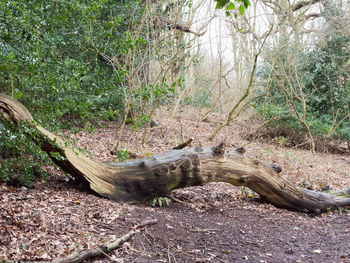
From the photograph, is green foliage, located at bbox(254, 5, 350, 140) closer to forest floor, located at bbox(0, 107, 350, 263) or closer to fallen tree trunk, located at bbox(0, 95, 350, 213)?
fallen tree trunk, located at bbox(0, 95, 350, 213)

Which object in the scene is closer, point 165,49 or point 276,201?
point 276,201

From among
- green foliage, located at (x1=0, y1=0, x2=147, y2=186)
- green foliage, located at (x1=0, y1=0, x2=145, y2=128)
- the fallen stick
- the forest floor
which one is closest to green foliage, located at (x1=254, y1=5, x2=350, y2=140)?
the forest floor

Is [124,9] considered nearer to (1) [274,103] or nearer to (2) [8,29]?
(2) [8,29]

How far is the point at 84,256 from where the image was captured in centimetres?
310

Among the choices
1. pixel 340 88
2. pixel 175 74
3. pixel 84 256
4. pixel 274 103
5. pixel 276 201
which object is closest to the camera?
pixel 84 256

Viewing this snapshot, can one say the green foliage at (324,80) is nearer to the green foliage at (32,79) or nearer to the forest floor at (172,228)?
the forest floor at (172,228)

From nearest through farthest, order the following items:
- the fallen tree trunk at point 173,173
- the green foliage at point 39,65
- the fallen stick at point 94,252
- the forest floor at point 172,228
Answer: the fallen stick at point 94,252 → the forest floor at point 172,228 → the green foliage at point 39,65 → the fallen tree trunk at point 173,173

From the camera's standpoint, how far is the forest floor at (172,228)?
3373 millimetres

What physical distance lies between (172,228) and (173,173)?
97cm

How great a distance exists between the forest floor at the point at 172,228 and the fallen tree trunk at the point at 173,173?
18 centimetres

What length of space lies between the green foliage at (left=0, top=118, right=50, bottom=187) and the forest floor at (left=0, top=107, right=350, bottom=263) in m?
0.15

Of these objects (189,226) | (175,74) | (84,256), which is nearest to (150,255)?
(84,256)

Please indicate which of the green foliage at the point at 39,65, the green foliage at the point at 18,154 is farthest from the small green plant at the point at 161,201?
the green foliage at the point at 18,154

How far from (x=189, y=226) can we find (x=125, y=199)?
1.03 metres
